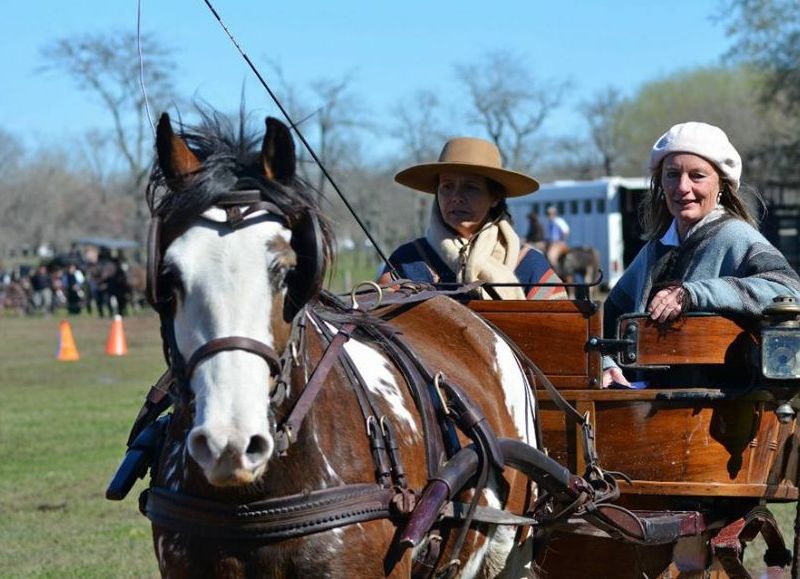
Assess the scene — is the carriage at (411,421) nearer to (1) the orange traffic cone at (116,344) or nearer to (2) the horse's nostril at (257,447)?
(2) the horse's nostril at (257,447)

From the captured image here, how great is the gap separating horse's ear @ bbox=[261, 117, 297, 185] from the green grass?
14.8ft

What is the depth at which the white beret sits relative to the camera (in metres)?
5.17

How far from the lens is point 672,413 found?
4.91 meters

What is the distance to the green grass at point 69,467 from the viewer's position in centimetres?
792

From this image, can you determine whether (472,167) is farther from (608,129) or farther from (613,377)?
(608,129)

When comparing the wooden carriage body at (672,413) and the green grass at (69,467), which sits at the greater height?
the wooden carriage body at (672,413)

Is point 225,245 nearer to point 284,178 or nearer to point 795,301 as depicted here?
point 284,178

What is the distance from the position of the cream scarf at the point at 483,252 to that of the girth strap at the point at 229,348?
2570 millimetres

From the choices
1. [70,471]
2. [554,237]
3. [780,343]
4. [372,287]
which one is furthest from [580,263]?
[372,287]

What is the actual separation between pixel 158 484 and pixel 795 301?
8.29ft

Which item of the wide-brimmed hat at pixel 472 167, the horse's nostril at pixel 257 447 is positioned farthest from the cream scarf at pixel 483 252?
the horse's nostril at pixel 257 447

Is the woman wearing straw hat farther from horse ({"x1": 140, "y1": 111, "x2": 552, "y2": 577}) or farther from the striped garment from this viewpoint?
horse ({"x1": 140, "y1": 111, "x2": 552, "y2": 577})

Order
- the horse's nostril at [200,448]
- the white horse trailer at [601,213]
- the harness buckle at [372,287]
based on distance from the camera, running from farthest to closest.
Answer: the white horse trailer at [601,213] → the harness buckle at [372,287] → the horse's nostril at [200,448]

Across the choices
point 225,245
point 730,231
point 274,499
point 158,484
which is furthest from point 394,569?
point 730,231
